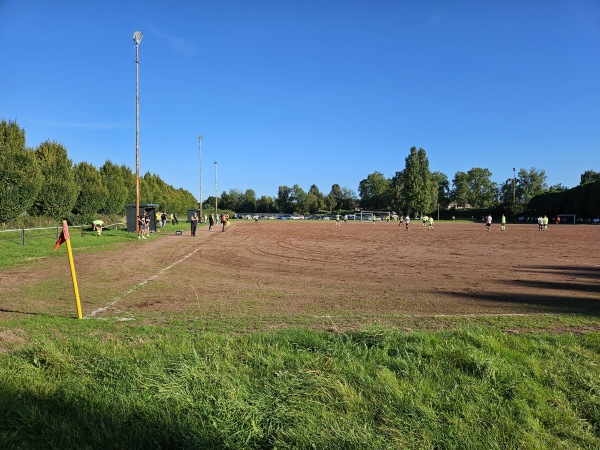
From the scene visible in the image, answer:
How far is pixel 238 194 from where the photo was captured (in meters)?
199

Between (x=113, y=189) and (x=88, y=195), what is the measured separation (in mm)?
9640

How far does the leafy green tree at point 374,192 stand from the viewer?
156m

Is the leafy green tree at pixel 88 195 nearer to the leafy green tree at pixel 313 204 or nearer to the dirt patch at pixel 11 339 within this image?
the dirt patch at pixel 11 339

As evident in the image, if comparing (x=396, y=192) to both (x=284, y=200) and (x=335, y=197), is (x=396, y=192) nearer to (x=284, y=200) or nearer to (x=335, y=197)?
(x=335, y=197)

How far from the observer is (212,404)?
378 centimetres

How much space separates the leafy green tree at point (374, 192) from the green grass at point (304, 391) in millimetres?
151759

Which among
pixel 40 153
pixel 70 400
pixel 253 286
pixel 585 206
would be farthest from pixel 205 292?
pixel 585 206

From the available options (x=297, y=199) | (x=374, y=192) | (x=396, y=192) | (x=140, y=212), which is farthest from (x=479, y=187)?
(x=140, y=212)

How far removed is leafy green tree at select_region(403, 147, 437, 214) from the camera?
119 metres

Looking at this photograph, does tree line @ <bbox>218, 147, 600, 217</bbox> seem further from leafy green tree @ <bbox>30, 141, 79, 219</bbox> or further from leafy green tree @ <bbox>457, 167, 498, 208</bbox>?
leafy green tree @ <bbox>30, 141, 79, 219</bbox>

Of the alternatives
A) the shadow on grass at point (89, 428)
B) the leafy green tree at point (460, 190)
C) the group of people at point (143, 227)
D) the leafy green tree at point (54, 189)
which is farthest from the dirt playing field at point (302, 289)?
the leafy green tree at point (460, 190)

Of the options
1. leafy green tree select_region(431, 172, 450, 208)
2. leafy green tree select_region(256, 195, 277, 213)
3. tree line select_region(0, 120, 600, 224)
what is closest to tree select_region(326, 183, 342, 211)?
tree line select_region(0, 120, 600, 224)

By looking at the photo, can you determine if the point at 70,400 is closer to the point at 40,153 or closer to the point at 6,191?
the point at 6,191

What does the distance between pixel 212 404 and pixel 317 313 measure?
409cm
